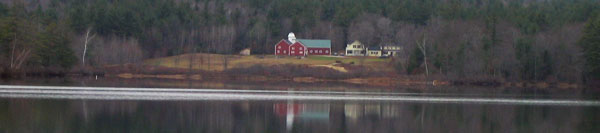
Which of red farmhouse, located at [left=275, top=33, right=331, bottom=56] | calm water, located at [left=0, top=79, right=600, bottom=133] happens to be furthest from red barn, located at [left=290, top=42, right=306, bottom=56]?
calm water, located at [left=0, top=79, right=600, bottom=133]

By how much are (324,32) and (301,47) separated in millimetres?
13309

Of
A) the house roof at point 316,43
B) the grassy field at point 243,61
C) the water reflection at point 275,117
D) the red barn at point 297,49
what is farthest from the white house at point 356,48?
the water reflection at point 275,117

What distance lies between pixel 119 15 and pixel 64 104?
70916 millimetres

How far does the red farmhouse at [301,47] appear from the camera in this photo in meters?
105

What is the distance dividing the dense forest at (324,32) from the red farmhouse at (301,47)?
5.12m

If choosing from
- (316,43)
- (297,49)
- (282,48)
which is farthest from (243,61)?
(316,43)

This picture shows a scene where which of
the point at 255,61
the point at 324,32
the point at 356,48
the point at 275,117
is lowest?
the point at 275,117

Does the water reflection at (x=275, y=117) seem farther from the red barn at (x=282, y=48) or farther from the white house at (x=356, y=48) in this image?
the white house at (x=356, y=48)

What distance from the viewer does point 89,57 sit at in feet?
276

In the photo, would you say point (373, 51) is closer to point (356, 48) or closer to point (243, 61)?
point (356, 48)

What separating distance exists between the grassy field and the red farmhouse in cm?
385

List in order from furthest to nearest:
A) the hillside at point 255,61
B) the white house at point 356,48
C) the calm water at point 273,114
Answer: the white house at point 356,48, the hillside at point 255,61, the calm water at point 273,114

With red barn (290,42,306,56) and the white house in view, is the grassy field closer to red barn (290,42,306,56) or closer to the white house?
red barn (290,42,306,56)

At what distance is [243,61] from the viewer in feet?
311
